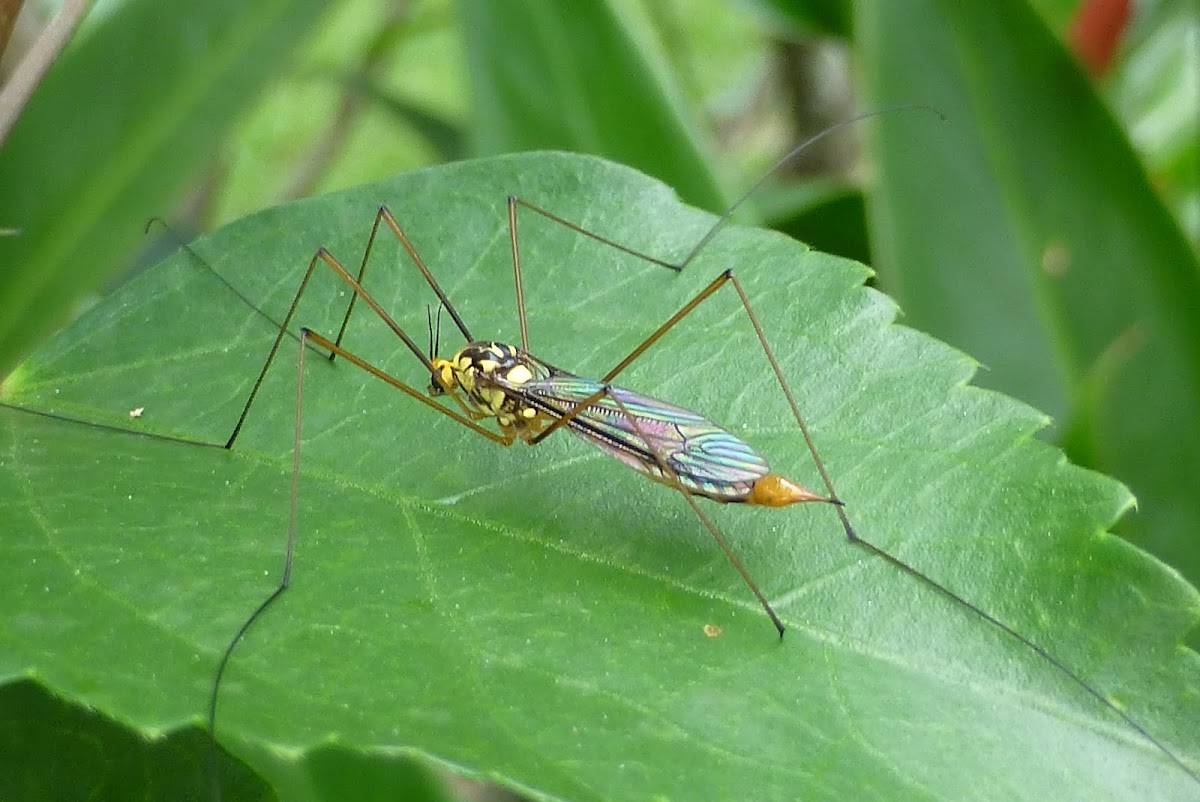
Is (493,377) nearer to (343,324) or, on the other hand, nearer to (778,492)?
(343,324)

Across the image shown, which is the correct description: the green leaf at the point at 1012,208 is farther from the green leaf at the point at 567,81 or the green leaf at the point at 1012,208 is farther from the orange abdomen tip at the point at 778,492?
the orange abdomen tip at the point at 778,492

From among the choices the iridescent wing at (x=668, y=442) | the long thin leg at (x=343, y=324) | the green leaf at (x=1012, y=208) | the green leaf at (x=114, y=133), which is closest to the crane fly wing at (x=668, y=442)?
the iridescent wing at (x=668, y=442)

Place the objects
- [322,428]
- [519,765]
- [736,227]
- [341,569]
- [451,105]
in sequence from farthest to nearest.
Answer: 1. [451,105]
2. [736,227]
3. [322,428]
4. [341,569]
5. [519,765]

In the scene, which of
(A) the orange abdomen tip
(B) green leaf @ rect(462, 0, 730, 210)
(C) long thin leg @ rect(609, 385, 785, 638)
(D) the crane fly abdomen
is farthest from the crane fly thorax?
(B) green leaf @ rect(462, 0, 730, 210)

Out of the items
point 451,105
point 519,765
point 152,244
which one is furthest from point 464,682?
point 451,105

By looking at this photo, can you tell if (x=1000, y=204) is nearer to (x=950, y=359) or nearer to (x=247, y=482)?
(x=950, y=359)

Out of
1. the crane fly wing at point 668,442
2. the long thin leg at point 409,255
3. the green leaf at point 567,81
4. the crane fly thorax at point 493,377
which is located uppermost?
the green leaf at point 567,81
